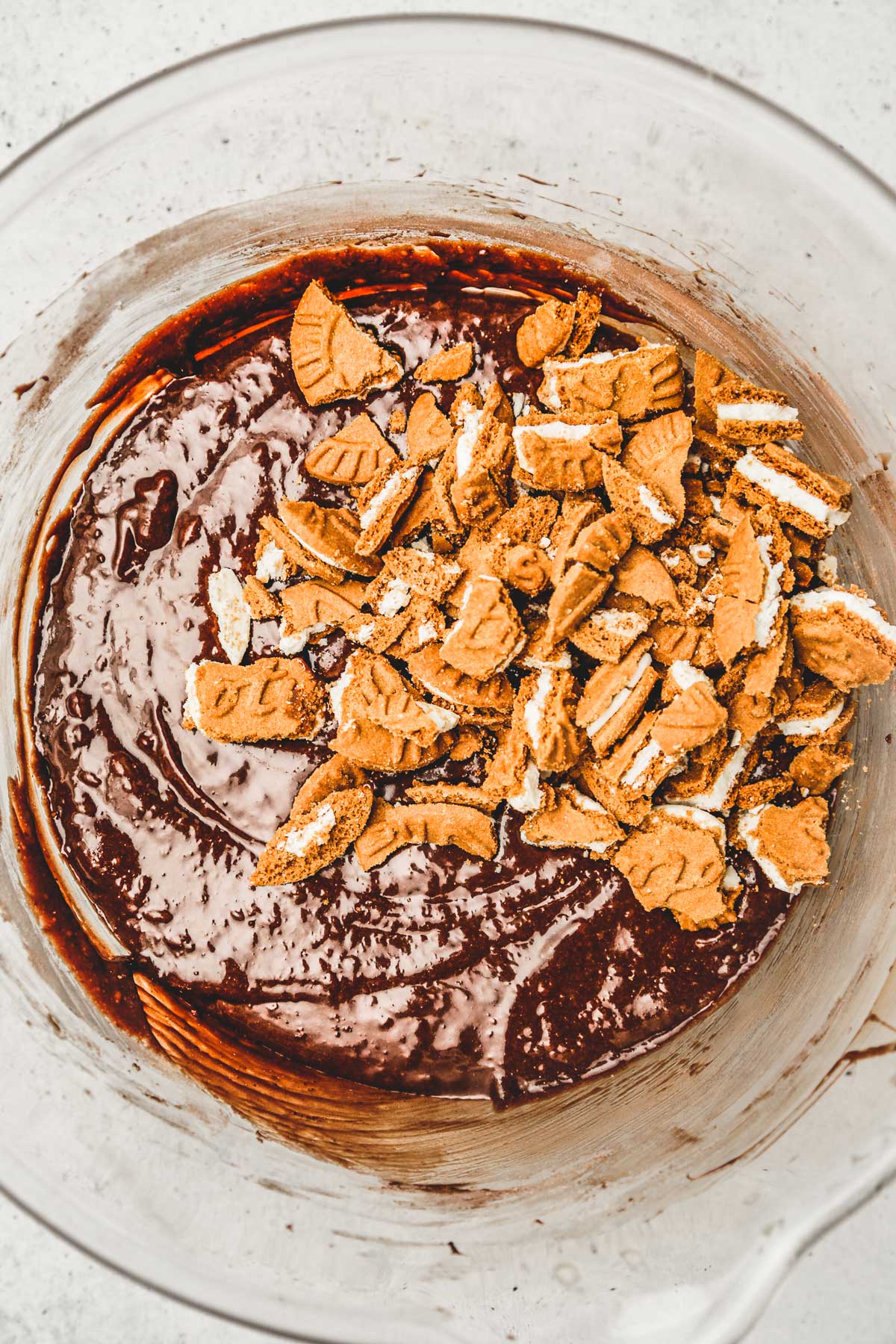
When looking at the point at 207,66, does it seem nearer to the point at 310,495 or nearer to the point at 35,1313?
the point at 310,495

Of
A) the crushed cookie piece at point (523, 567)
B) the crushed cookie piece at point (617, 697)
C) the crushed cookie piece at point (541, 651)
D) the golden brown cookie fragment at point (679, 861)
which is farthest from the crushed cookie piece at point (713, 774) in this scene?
the crushed cookie piece at point (523, 567)

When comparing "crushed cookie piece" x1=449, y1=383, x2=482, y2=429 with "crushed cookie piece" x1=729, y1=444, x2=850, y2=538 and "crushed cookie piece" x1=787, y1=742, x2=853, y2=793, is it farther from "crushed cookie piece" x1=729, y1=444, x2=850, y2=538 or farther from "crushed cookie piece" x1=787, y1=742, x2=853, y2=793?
"crushed cookie piece" x1=787, y1=742, x2=853, y2=793

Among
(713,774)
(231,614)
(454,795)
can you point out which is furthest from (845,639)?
(231,614)

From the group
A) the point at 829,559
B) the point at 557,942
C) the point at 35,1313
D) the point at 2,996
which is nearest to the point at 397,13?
the point at 829,559

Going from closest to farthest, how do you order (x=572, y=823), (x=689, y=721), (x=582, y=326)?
(x=689, y=721) < (x=572, y=823) < (x=582, y=326)

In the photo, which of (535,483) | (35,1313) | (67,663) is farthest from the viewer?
(35,1313)

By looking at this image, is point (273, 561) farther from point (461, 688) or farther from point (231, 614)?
point (461, 688)

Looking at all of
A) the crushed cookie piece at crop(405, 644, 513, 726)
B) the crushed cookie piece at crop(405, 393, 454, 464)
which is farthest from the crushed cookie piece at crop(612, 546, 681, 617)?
the crushed cookie piece at crop(405, 393, 454, 464)
